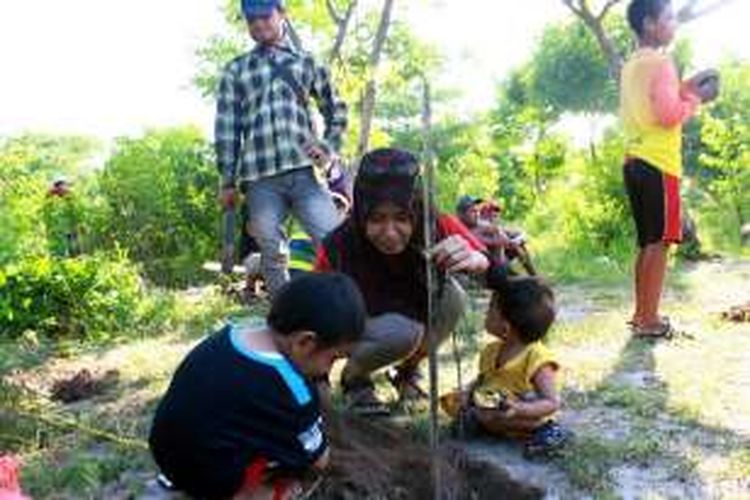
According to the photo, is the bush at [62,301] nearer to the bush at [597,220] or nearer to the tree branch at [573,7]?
the bush at [597,220]

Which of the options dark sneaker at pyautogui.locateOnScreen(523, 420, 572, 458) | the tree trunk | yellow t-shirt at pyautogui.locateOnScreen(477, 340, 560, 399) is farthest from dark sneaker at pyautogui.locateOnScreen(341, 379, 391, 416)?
the tree trunk

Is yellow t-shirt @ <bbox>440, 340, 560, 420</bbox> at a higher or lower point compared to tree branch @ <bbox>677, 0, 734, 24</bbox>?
lower

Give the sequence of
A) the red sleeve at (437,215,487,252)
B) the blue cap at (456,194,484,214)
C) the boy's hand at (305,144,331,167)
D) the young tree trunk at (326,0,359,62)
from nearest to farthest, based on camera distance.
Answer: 1. the red sleeve at (437,215,487,252)
2. the boy's hand at (305,144,331,167)
3. the blue cap at (456,194,484,214)
4. the young tree trunk at (326,0,359,62)

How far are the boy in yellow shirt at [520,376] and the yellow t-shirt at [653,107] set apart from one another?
6.34 ft

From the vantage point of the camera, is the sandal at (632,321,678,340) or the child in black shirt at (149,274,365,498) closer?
the child in black shirt at (149,274,365,498)

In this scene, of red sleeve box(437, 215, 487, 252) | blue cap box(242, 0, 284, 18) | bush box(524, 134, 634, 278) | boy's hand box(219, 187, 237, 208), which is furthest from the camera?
bush box(524, 134, 634, 278)

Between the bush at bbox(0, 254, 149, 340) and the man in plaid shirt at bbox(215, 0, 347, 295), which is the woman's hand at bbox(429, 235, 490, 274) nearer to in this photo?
the man in plaid shirt at bbox(215, 0, 347, 295)

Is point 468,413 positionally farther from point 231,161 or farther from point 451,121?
point 451,121

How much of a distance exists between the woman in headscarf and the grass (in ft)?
0.97

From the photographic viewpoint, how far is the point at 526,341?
405 cm

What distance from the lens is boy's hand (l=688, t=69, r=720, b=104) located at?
19.1 ft

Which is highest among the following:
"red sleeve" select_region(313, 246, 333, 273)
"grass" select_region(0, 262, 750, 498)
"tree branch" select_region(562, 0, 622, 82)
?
"tree branch" select_region(562, 0, 622, 82)

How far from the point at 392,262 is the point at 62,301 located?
3572 millimetres

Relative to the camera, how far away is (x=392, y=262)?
14.0 feet
